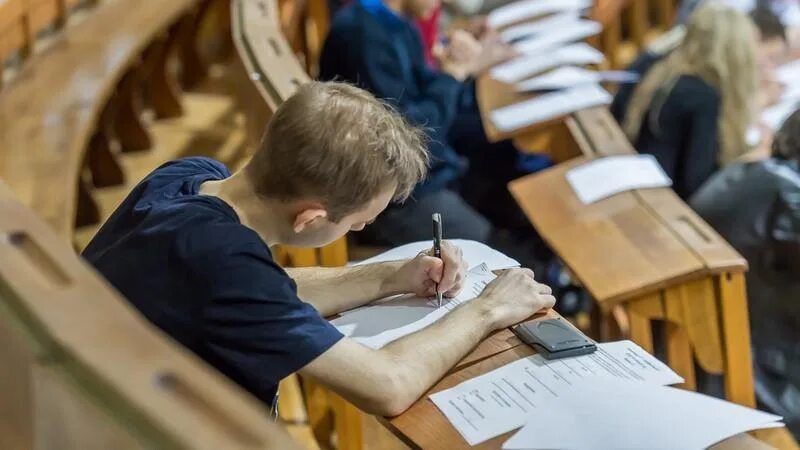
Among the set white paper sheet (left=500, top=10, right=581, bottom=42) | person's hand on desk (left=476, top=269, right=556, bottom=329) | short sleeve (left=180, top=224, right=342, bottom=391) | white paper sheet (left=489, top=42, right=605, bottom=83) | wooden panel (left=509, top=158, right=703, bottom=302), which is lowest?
wooden panel (left=509, top=158, right=703, bottom=302)

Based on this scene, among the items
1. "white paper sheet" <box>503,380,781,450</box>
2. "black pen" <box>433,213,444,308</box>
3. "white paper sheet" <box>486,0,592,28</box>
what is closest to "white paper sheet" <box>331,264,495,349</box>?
"black pen" <box>433,213,444,308</box>

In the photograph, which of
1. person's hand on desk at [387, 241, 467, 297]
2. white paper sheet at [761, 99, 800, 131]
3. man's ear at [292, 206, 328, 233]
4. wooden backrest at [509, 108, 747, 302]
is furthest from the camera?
white paper sheet at [761, 99, 800, 131]

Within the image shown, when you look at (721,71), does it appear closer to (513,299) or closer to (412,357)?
(513,299)

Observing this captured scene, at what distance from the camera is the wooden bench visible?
237 cm

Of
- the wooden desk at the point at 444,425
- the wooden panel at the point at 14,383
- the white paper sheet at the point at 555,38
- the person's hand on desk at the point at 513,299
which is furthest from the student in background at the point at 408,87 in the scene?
the wooden panel at the point at 14,383

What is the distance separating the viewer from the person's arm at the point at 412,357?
50.9 inches

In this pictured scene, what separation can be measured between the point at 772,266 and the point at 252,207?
5.15ft

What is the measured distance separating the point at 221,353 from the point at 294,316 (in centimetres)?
9

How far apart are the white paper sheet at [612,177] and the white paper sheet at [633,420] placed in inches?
44.5

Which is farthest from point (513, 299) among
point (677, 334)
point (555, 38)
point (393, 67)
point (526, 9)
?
point (526, 9)

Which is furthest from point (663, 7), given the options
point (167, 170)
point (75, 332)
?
point (75, 332)

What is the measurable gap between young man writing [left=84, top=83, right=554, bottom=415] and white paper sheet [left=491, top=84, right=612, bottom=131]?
1318mm

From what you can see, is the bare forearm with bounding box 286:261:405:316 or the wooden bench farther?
the wooden bench

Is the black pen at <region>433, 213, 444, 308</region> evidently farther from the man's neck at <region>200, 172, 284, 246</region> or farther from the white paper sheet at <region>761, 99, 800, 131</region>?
the white paper sheet at <region>761, 99, 800, 131</region>
